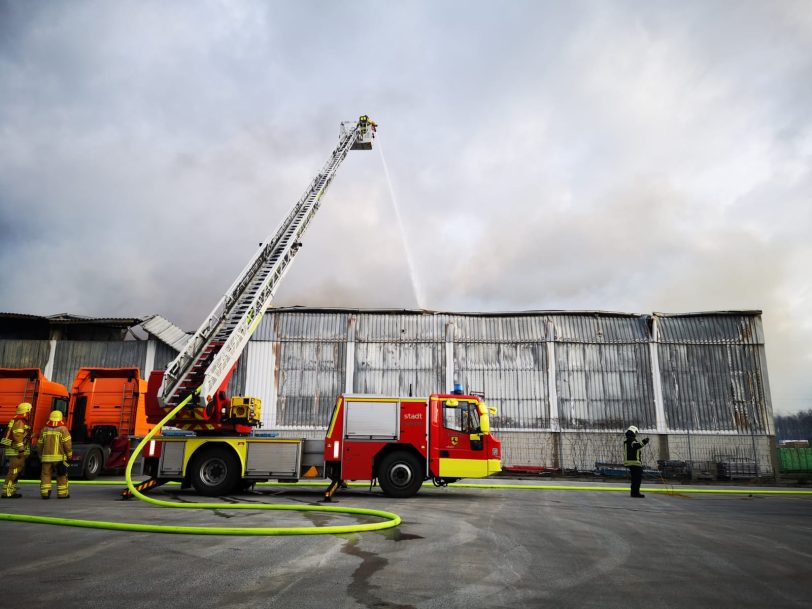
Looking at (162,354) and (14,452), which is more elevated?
(162,354)

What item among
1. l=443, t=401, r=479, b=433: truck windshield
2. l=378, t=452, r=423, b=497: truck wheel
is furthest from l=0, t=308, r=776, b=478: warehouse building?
l=378, t=452, r=423, b=497: truck wheel

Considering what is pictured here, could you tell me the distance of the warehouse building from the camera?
84.7 feet

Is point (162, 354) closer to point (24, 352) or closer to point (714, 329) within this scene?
point (24, 352)

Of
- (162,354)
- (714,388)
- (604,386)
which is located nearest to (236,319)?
(162,354)

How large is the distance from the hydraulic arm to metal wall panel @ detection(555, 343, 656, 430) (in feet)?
51.1

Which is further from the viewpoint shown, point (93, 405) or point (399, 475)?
point (93, 405)

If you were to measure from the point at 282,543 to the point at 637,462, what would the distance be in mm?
10293

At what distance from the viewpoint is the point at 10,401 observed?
16.6 m

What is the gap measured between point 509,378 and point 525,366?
1.00 m

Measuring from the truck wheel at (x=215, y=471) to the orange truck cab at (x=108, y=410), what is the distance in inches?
255

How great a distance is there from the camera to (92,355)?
2783cm

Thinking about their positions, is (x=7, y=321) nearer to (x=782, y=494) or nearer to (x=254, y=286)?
(x=254, y=286)

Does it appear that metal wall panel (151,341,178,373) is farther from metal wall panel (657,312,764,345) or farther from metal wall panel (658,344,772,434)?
metal wall panel (657,312,764,345)

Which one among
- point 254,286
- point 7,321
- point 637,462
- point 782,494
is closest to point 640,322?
point 782,494
